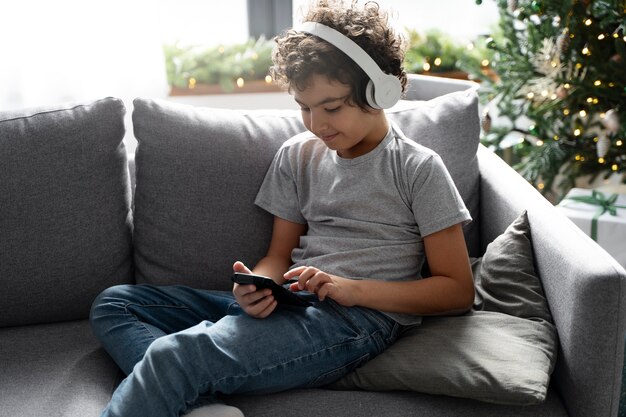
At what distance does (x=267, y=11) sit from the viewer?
3.24 metres

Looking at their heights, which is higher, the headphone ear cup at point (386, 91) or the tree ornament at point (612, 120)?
the headphone ear cup at point (386, 91)

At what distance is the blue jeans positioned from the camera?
50.3 inches

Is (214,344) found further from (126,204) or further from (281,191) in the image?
(126,204)

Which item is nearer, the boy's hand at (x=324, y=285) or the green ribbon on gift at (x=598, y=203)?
the boy's hand at (x=324, y=285)

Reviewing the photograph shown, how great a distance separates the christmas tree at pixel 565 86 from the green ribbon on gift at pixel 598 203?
148 millimetres

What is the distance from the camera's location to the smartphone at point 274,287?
1366 mm

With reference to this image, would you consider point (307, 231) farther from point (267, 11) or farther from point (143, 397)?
point (267, 11)

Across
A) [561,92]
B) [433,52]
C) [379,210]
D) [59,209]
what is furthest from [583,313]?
[433,52]

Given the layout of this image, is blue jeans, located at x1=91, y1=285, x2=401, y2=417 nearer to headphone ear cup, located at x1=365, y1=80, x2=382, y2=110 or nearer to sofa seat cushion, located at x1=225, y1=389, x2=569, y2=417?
sofa seat cushion, located at x1=225, y1=389, x2=569, y2=417

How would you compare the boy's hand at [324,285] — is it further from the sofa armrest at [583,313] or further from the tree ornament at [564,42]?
the tree ornament at [564,42]

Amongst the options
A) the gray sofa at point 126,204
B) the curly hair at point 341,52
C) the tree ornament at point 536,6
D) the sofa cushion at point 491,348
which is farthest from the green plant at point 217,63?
the sofa cushion at point 491,348

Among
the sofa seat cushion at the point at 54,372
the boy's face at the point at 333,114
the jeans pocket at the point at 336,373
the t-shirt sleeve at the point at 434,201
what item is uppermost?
the boy's face at the point at 333,114

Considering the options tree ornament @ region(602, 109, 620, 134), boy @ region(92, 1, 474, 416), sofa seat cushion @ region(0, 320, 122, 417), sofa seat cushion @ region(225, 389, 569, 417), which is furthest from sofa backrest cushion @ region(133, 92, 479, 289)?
tree ornament @ region(602, 109, 620, 134)

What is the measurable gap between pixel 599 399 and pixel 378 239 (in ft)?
1.67
